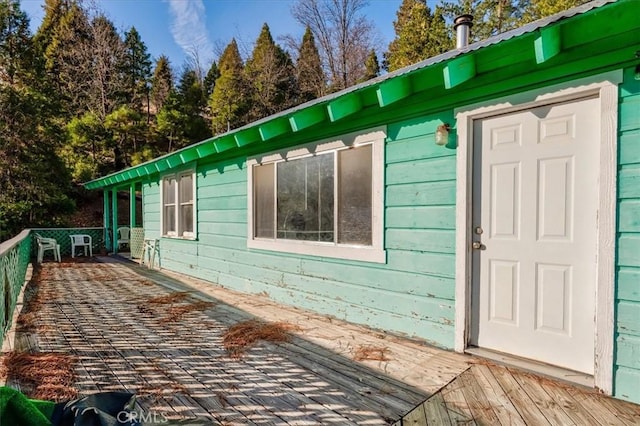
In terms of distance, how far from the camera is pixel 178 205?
295 inches

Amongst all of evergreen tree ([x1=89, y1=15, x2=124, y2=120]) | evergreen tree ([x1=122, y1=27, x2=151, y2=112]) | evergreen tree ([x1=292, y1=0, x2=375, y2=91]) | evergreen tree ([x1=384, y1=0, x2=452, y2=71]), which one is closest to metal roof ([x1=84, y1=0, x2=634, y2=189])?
evergreen tree ([x1=89, y1=15, x2=124, y2=120])

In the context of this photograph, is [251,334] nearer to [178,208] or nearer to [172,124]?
[178,208]

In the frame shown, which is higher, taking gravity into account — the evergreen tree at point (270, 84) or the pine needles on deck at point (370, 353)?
the evergreen tree at point (270, 84)

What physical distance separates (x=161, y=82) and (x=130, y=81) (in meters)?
2.27

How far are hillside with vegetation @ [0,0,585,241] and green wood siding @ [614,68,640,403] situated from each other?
36.7 ft

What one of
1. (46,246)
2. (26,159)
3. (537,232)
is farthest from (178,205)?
(26,159)

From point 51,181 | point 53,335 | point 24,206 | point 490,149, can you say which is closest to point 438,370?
point 490,149

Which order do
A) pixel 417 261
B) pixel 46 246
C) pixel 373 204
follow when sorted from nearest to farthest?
pixel 417 261 → pixel 373 204 → pixel 46 246

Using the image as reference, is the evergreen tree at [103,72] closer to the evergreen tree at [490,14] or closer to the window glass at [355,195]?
the evergreen tree at [490,14]

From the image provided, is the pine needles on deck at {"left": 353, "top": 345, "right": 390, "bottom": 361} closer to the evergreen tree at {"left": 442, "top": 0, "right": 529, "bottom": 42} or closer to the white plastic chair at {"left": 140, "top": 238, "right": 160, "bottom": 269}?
the white plastic chair at {"left": 140, "top": 238, "right": 160, "bottom": 269}

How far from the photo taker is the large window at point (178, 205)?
707 centimetres

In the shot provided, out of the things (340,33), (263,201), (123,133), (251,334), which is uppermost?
(340,33)

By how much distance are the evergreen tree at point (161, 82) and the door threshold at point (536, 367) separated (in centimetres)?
2197

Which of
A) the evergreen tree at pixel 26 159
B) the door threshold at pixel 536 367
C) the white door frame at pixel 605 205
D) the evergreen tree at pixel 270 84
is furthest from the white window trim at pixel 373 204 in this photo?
the evergreen tree at pixel 270 84
